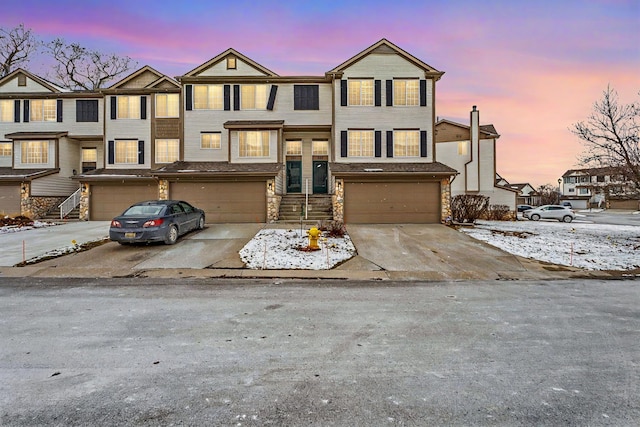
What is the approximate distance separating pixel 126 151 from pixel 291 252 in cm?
1826

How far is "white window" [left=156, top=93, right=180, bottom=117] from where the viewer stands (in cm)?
2386

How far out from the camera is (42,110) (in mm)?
25797

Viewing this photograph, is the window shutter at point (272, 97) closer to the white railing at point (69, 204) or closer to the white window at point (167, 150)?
the white window at point (167, 150)

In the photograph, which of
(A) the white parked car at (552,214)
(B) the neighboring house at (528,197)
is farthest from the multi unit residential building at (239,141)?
(B) the neighboring house at (528,197)

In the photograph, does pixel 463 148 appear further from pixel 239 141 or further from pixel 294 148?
pixel 239 141

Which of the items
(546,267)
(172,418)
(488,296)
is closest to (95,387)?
(172,418)

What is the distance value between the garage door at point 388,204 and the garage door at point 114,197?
1273 centimetres

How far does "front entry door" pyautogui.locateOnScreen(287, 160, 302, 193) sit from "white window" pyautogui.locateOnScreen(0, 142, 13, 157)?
2031cm

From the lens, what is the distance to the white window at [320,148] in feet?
78.6

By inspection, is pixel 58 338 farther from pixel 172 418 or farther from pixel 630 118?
pixel 630 118

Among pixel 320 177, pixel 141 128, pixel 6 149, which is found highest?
pixel 141 128

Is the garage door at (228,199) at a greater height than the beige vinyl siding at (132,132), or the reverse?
the beige vinyl siding at (132,132)

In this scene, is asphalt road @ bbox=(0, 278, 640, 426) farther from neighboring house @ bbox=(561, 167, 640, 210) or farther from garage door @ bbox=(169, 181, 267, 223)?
neighboring house @ bbox=(561, 167, 640, 210)

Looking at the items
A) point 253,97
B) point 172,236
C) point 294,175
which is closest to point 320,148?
point 294,175
